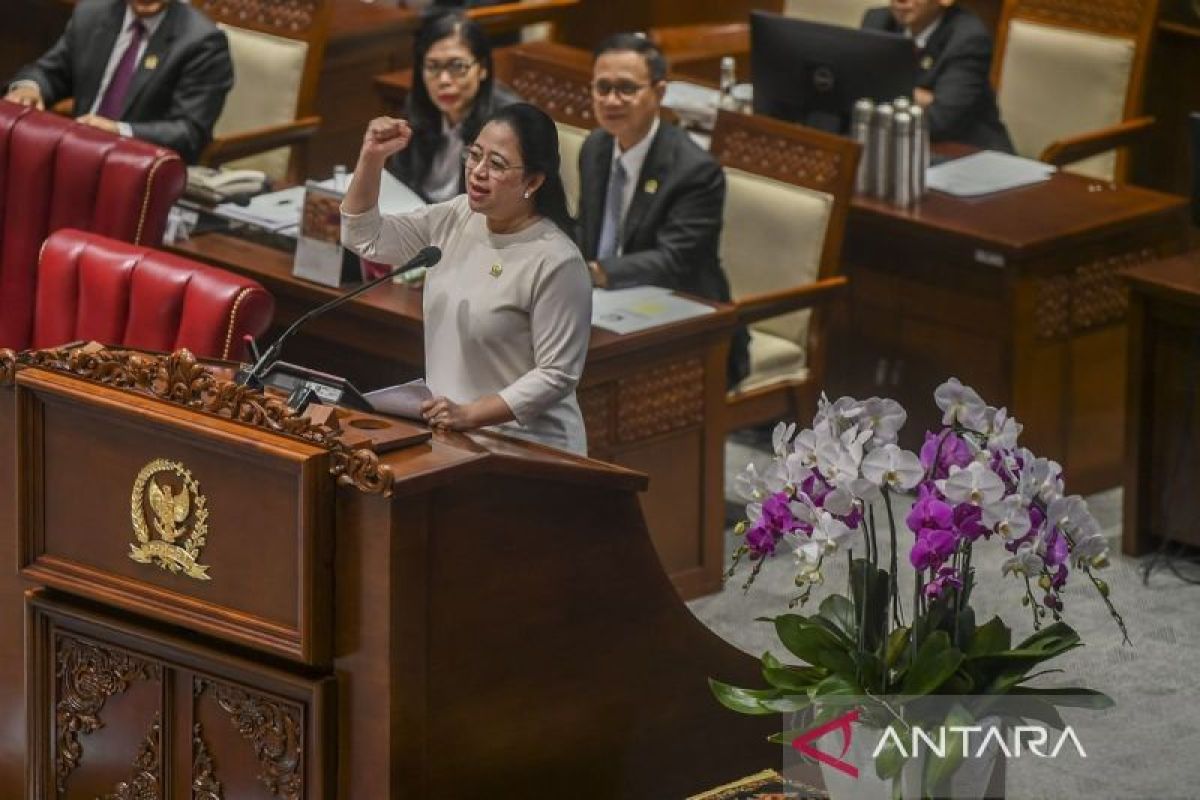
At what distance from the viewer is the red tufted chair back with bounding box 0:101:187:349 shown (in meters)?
4.54

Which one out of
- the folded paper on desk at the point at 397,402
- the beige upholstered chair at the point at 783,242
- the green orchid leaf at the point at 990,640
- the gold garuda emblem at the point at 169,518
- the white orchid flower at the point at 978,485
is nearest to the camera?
the white orchid flower at the point at 978,485

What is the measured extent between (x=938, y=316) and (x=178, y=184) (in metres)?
1.93

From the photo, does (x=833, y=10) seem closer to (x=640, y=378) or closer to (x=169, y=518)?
(x=640, y=378)

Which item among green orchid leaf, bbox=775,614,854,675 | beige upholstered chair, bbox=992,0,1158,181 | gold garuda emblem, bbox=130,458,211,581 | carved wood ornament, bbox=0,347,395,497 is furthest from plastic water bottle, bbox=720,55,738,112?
green orchid leaf, bbox=775,614,854,675

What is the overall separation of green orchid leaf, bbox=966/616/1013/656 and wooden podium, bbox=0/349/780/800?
54 centimetres

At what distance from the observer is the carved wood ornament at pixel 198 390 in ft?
9.12

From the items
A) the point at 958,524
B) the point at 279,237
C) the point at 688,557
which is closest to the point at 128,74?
the point at 279,237

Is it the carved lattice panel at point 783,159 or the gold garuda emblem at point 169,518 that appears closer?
the gold garuda emblem at point 169,518

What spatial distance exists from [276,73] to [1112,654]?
2.85 m

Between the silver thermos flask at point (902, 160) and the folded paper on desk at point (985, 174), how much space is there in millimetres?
130

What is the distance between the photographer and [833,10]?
7391 millimetres

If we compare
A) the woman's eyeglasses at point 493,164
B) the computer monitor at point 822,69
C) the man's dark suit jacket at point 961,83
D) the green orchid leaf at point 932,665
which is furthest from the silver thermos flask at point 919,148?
the green orchid leaf at point 932,665

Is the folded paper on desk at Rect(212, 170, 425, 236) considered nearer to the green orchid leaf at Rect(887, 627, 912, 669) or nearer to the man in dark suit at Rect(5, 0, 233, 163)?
the man in dark suit at Rect(5, 0, 233, 163)

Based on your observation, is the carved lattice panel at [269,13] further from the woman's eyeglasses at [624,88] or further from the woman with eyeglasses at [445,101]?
the woman's eyeglasses at [624,88]
